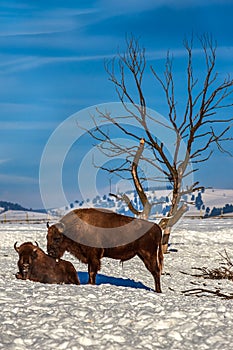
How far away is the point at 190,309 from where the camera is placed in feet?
28.7

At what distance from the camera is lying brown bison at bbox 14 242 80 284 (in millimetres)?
12641

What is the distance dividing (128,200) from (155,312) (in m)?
16.5

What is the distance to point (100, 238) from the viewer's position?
587 inches

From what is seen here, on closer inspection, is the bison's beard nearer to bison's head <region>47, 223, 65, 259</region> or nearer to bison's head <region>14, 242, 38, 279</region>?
bison's head <region>47, 223, 65, 259</region>

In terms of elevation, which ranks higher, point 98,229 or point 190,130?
point 190,130

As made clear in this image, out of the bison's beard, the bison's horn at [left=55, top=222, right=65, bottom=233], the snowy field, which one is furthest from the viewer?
the bison's horn at [left=55, top=222, right=65, bottom=233]

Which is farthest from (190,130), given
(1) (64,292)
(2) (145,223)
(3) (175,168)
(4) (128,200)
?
(1) (64,292)

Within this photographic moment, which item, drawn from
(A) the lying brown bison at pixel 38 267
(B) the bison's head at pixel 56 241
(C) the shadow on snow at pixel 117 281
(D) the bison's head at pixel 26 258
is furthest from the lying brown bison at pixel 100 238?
(C) the shadow on snow at pixel 117 281

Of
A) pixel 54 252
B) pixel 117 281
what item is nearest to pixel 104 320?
pixel 54 252

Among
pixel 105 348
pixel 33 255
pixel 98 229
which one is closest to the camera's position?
pixel 105 348

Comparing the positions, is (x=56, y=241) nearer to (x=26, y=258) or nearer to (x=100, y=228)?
(x=100, y=228)

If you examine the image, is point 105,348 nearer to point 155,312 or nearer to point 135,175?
point 155,312

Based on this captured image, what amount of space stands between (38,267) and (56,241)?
166cm

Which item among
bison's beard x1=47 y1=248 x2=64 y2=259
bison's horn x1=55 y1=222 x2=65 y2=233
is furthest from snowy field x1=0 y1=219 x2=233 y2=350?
bison's horn x1=55 y1=222 x2=65 y2=233
